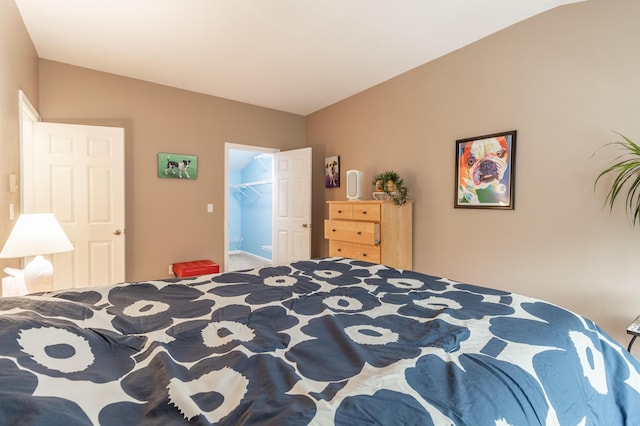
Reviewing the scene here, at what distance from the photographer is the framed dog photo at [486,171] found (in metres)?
2.60

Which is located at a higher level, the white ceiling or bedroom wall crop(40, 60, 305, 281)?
the white ceiling

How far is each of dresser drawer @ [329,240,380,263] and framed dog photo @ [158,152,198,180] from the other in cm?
198

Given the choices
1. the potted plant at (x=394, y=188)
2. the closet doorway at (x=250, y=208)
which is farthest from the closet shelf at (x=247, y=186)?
the potted plant at (x=394, y=188)

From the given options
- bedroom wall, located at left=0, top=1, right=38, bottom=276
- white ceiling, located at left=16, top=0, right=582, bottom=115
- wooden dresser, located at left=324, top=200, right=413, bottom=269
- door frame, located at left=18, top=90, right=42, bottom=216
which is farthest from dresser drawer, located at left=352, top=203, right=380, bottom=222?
door frame, located at left=18, top=90, right=42, bottom=216

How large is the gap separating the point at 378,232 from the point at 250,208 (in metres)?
4.37

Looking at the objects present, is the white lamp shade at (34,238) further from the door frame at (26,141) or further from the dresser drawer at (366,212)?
the dresser drawer at (366,212)

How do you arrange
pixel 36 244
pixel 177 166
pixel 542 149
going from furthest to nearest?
pixel 177 166
pixel 542 149
pixel 36 244

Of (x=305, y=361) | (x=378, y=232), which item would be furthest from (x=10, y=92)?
(x=378, y=232)

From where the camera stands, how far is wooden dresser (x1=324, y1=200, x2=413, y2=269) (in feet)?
10.4

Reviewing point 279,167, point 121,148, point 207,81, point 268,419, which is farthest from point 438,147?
point 121,148

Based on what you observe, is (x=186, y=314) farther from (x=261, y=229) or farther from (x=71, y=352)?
(x=261, y=229)

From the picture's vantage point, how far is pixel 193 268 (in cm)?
365

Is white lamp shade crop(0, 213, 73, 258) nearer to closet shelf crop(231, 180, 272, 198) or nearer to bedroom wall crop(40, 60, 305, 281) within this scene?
bedroom wall crop(40, 60, 305, 281)

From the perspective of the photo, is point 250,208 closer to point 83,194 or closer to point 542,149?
point 83,194
